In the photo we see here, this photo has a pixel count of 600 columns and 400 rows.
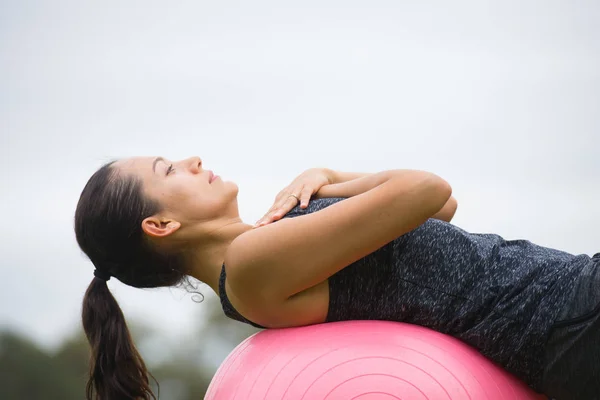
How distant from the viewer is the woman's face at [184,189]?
258 cm

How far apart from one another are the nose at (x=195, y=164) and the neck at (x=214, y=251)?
0.19 metres

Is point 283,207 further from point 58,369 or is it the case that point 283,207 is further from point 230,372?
point 58,369

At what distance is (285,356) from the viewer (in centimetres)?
232

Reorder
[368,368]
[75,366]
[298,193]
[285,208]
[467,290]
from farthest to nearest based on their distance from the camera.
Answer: [75,366], [298,193], [285,208], [467,290], [368,368]

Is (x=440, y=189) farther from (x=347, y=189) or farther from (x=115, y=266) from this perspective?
(x=115, y=266)

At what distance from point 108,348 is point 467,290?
45.3 inches

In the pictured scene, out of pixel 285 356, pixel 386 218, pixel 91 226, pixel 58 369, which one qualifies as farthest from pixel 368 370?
pixel 58 369

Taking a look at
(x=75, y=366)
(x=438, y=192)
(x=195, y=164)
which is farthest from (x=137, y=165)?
(x=75, y=366)

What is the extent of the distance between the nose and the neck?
190 mm

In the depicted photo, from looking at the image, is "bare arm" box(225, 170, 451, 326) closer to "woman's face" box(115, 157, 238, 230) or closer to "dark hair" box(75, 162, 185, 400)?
"woman's face" box(115, 157, 238, 230)

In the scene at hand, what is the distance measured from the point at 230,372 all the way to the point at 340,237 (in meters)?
0.53

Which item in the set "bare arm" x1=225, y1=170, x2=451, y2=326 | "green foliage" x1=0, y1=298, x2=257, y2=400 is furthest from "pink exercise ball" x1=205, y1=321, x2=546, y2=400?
"green foliage" x1=0, y1=298, x2=257, y2=400

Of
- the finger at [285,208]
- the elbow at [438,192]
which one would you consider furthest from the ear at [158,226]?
the elbow at [438,192]

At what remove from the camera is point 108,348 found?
2775mm
